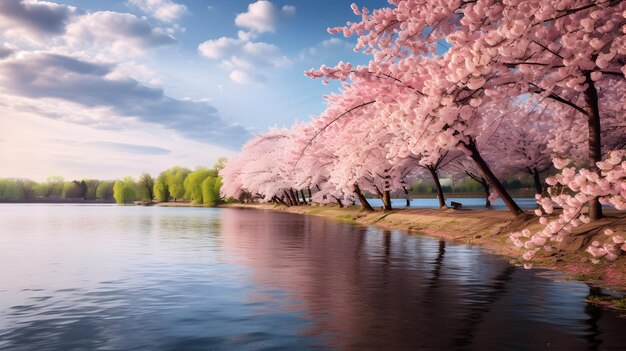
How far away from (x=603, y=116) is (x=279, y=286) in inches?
855

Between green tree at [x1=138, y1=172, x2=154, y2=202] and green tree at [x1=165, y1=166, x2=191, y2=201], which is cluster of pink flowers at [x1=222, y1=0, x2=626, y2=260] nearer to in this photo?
green tree at [x1=165, y1=166, x2=191, y2=201]

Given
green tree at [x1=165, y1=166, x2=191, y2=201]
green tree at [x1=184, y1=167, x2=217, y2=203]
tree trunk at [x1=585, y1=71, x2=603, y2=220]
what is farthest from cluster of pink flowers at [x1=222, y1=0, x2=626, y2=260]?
green tree at [x1=165, y1=166, x2=191, y2=201]

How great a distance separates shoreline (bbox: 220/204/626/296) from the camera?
1546cm

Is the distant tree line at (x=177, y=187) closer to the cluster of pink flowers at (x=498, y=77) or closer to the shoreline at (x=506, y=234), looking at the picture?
the shoreline at (x=506, y=234)

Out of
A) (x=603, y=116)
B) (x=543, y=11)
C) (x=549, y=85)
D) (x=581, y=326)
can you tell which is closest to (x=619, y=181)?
(x=581, y=326)

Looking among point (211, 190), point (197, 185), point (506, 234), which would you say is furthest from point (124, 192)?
point (506, 234)

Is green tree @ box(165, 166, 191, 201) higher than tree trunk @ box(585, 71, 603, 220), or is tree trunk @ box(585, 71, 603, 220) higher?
green tree @ box(165, 166, 191, 201)

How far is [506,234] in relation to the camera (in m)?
26.3

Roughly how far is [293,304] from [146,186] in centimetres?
17661

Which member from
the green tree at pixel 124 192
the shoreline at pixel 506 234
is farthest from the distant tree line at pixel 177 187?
the shoreline at pixel 506 234

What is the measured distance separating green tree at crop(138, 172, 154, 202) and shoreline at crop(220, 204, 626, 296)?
139 meters

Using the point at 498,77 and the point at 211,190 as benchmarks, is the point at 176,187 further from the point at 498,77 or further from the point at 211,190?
the point at 498,77

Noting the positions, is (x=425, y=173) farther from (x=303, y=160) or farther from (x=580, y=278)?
(x=580, y=278)

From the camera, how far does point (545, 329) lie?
9.63 metres
